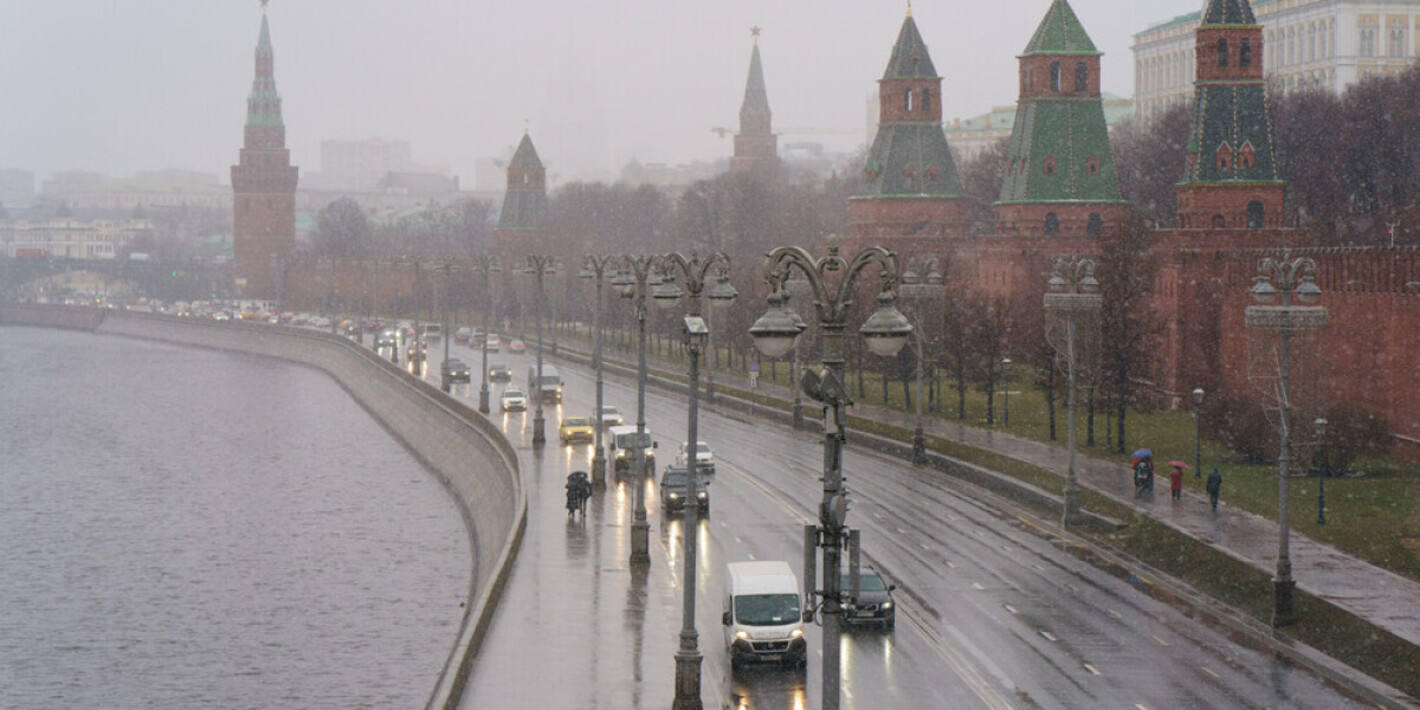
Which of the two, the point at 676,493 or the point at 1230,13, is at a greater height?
the point at 1230,13

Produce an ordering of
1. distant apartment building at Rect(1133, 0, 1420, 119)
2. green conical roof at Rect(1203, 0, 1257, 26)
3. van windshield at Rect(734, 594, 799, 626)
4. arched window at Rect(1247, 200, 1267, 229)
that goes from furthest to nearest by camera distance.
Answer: distant apartment building at Rect(1133, 0, 1420, 119)
arched window at Rect(1247, 200, 1267, 229)
green conical roof at Rect(1203, 0, 1257, 26)
van windshield at Rect(734, 594, 799, 626)

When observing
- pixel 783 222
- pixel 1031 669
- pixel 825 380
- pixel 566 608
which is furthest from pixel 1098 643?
pixel 783 222

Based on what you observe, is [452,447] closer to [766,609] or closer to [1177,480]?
[1177,480]

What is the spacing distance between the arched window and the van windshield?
4778cm

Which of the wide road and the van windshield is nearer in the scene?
the wide road

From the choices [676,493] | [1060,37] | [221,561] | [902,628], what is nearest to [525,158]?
[1060,37]

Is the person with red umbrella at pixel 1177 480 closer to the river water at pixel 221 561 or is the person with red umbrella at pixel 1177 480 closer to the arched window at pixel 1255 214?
the river water at pixel 221 561

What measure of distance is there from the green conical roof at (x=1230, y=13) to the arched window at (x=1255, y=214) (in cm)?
690

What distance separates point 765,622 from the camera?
28094 millimetres

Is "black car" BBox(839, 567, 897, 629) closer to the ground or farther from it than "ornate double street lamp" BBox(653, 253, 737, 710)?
closer to the ground

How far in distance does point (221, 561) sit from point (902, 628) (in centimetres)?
3159

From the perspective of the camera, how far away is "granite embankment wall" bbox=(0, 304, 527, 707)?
31.8 meters

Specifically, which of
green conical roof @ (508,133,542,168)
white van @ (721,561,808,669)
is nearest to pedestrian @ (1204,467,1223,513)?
white van @ (721,561,808,669)

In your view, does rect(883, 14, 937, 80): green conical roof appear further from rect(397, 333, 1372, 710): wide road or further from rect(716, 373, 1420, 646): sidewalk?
rect(397, 333, 1372, 710): wide road
